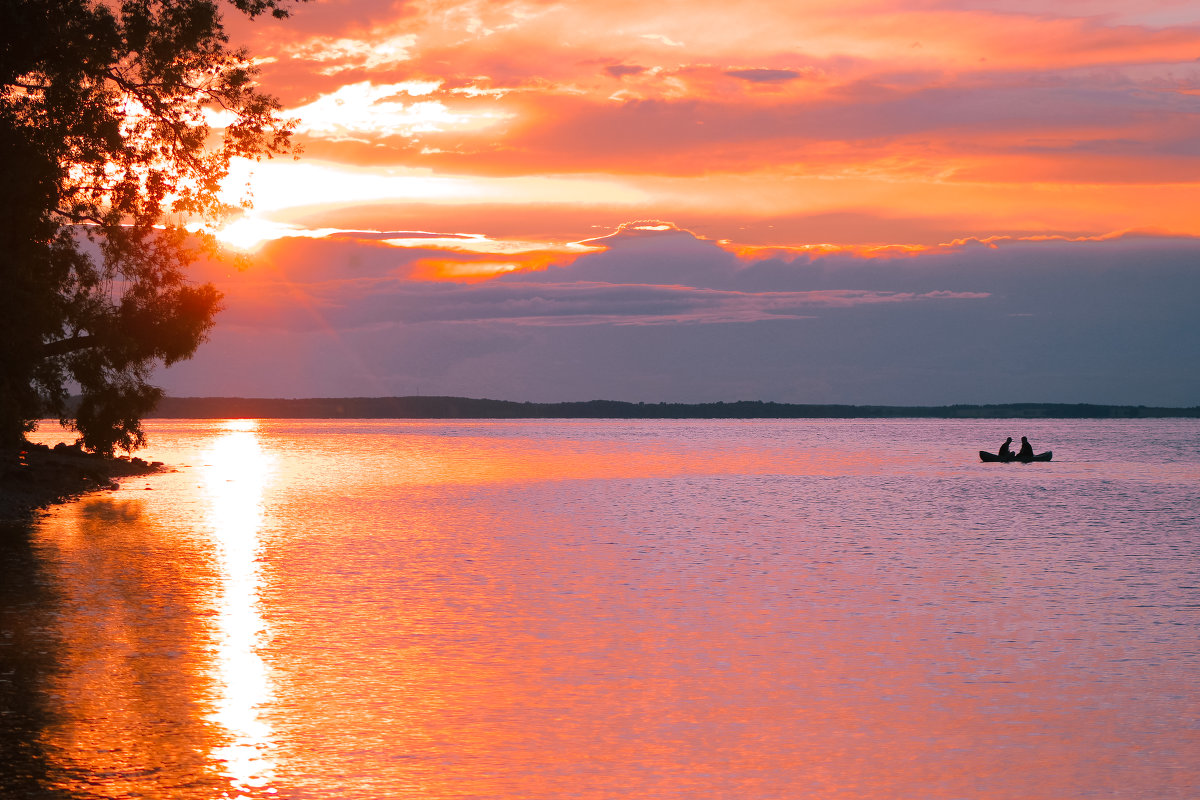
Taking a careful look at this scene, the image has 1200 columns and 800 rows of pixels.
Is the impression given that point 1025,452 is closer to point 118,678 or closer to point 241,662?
point 241,662

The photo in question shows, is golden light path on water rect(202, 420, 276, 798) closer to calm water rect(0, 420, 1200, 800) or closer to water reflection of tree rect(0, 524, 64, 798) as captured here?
calm water rect(0, 420, 1200, 800)

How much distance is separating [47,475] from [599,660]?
1830 inches

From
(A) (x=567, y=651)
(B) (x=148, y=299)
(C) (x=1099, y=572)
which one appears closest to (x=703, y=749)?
(A) (x=567, y=651)

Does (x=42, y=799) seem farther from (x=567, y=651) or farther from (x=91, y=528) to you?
(x=91, y=528)

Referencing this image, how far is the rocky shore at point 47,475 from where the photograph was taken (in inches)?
1861

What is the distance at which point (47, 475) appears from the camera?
57.2 metres

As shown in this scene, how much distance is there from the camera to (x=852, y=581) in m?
29.9

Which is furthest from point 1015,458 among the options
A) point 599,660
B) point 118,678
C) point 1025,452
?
point 118,678

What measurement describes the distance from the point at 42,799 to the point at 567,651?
10.5 meters

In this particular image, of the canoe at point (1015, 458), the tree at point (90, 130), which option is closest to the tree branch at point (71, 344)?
the tree at point (90, 130)

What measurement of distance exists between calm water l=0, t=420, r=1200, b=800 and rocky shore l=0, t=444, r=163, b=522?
2.88 metres

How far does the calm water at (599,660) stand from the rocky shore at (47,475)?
2877 mm

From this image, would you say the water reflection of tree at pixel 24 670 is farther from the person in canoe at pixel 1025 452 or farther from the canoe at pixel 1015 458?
the person in canoe at pixel 1025 452

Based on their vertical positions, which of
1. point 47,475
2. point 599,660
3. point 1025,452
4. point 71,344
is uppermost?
point 71,344
